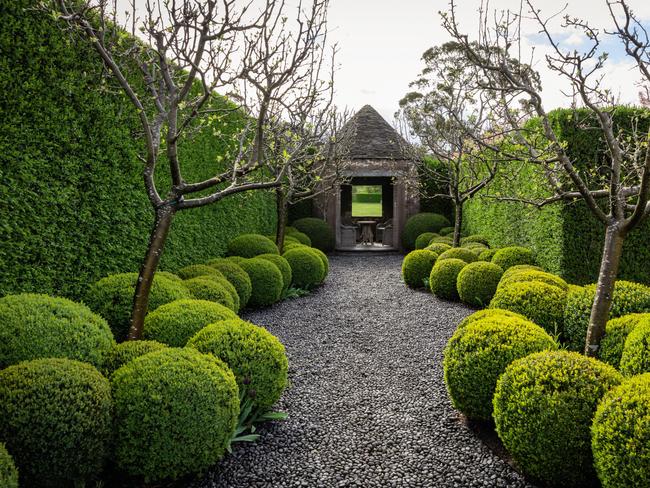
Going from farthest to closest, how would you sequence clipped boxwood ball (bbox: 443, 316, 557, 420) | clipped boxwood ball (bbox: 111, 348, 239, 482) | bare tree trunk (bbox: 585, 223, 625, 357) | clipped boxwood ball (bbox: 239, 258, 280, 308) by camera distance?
1. clipped boxwood ball (bbox: 239, 258, 280, 308)
2. bare tree trunk (bbox: 585, 223, 625, 357)
3. clipped boxwood ball (bbox: 443, 316, 557, 420)
4. clipped boxwood ball (bbox: 111, 348, 239, 482)

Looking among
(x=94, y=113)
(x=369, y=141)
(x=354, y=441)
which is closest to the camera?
(x=354, y=441)

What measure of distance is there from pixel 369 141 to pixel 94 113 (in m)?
14.8

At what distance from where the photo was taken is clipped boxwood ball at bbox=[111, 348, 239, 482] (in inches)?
129

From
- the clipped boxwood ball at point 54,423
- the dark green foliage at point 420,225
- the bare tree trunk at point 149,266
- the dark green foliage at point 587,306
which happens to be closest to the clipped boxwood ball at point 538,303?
the dark green foliage at point 587,306

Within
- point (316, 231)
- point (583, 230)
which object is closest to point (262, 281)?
point (583, 230)

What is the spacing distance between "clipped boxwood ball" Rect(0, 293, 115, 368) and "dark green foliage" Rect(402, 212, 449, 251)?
14.8 meters

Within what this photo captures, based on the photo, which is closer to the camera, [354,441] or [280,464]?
[280,464]

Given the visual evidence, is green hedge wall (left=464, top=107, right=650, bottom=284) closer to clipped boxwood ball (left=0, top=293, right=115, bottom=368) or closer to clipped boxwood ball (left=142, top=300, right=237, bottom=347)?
clipped boxwood ball (left=142, top=300, right=237, bottom=347)

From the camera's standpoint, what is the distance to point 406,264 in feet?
38.9

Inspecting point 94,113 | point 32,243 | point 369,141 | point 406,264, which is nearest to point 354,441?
point 32,243

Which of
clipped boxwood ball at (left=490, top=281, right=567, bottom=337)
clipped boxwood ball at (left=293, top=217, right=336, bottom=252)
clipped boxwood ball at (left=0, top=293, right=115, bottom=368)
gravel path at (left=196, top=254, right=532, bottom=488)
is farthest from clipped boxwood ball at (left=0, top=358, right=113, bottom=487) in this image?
clipped boxwood ball at (left=293, top=217, right=336, bottom=252)

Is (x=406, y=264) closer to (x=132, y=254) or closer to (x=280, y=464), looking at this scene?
(x=132, y=254)

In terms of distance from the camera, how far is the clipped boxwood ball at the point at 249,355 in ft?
14.1

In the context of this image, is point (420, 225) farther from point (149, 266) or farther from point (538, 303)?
point (149, 266)
